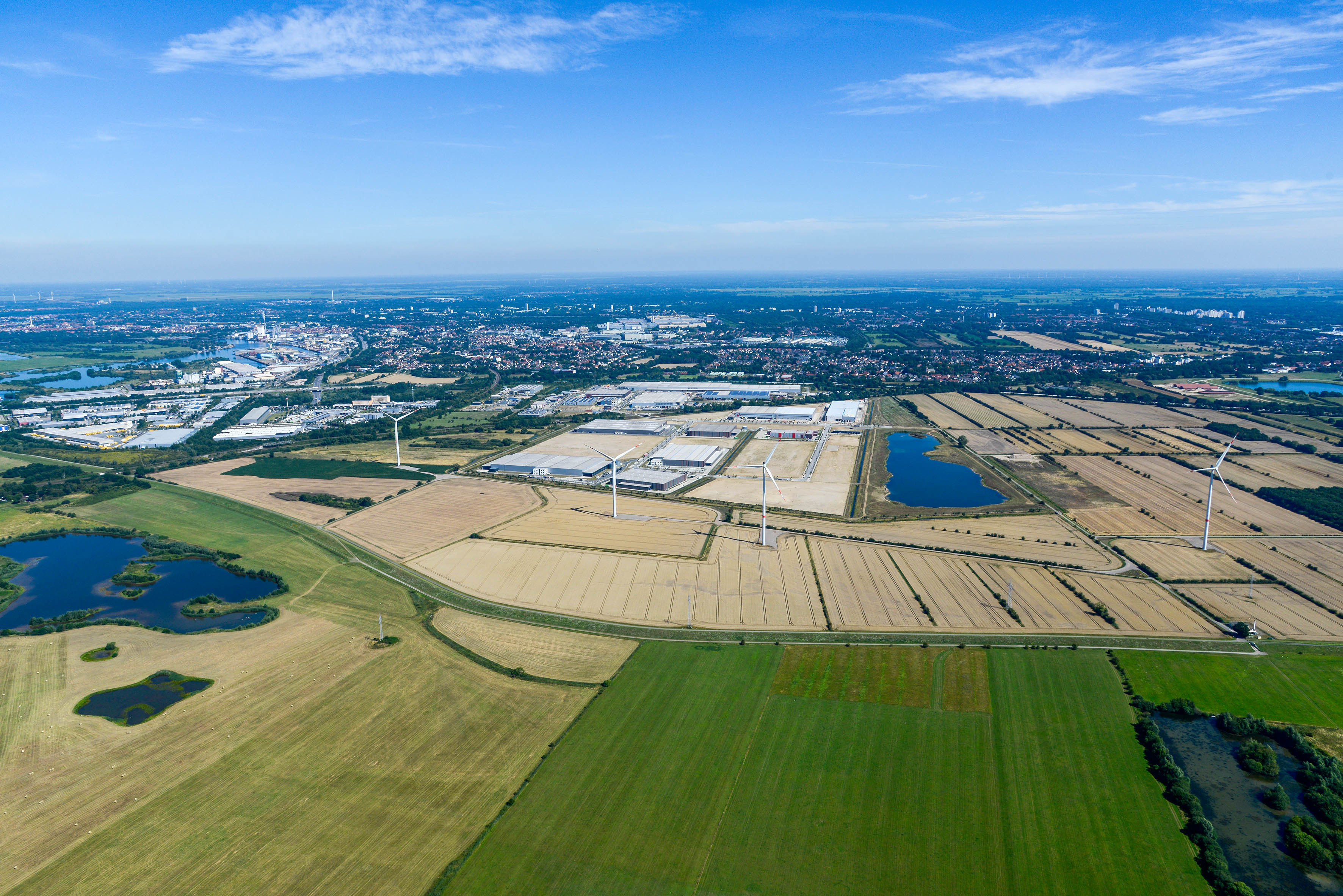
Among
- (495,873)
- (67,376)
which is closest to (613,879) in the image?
(495,873)

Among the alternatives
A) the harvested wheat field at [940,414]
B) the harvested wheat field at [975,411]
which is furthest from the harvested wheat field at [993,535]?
the harvested wheat field at [975,411]

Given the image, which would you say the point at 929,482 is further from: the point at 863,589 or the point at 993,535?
the point at 863,589

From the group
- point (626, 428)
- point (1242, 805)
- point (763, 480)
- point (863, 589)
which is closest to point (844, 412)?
point (626, 428)

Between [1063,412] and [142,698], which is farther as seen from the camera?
[1063,412]

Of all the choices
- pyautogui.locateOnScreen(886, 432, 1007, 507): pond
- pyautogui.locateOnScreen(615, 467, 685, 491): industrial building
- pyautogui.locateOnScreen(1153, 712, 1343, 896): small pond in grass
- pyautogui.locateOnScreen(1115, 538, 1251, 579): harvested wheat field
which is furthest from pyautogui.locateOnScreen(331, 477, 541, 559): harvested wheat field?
pyautogui.locateOnScreen(1115, 538, 1251, 579): harvested wheat field

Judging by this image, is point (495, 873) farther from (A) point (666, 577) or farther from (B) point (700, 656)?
(A) point (666, 577)

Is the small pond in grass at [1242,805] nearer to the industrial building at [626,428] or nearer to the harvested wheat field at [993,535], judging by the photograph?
the harvested wheat field at [993,535]

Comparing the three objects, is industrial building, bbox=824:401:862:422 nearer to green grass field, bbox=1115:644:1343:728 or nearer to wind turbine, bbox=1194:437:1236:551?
wind turbine, bbox=1194:437:1236:551
